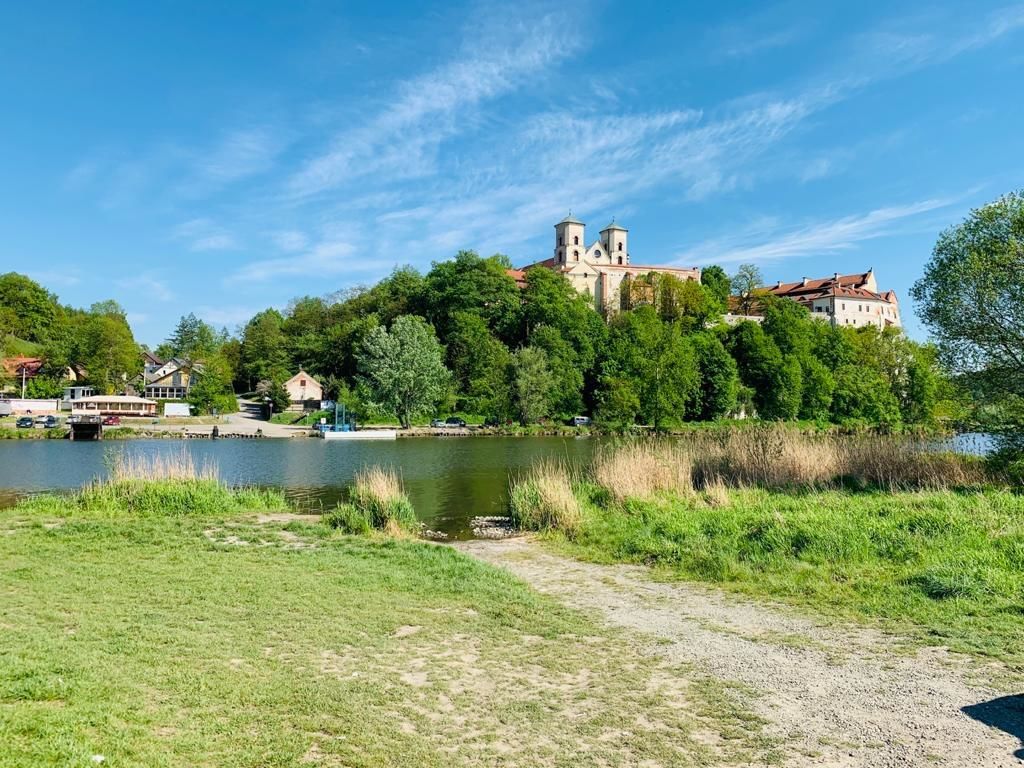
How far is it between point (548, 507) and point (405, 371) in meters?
50.6

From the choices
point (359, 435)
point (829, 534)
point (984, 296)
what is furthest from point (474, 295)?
point (829, 534)

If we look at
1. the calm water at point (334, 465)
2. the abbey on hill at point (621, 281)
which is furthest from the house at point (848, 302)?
the calm water at point (334, 465)

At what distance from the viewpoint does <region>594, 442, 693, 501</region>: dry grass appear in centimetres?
1691

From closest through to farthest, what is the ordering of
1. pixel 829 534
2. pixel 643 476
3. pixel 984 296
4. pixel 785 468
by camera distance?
pixel 829 534 < pixel 643 476 < pixel 785 468 < pixel 984 296

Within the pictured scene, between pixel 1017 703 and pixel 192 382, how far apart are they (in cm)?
9220

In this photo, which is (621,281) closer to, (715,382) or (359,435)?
(715,382)

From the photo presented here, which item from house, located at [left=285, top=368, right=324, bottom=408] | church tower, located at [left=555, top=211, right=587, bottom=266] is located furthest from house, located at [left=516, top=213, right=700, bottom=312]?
house, located at [left=285, top=368, right=324, bottom=408]

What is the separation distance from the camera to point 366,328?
7994 centimetres

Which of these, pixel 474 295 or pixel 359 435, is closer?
pixel 359 435

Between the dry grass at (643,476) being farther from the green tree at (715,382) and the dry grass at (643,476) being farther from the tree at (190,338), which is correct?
the tree at (190,338)

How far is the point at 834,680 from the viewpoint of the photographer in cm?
625

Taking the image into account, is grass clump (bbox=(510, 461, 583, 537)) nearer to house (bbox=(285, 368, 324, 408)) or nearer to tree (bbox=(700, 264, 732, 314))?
house (bbox=(285, 368, 324, 408))

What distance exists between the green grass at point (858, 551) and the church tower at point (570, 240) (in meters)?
91.7

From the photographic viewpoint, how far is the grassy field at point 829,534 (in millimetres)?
8438
